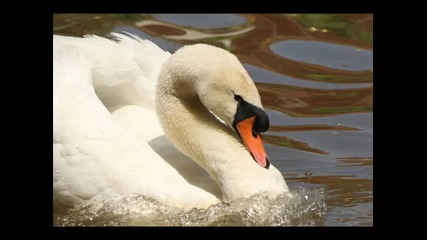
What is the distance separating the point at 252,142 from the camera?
5836 mm

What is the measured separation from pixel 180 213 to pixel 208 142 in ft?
1.57

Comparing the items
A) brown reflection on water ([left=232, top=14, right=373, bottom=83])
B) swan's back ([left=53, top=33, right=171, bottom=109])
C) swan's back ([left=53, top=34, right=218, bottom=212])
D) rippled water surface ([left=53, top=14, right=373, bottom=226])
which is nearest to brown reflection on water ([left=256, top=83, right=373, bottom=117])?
rippled water surface ([left=53, top=14, right=373, bottom=226])

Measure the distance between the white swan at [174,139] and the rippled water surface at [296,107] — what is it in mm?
88

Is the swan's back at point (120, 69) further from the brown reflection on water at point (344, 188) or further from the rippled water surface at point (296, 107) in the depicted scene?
the brown reflection on water at point (344, 188)

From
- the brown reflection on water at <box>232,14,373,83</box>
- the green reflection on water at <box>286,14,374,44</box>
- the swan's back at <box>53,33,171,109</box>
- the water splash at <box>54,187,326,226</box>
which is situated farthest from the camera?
the green reflection on water at <box>286,14,374,44</box>

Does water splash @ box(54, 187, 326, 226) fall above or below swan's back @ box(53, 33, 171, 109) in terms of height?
below

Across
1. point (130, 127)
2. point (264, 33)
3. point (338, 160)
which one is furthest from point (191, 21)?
point (130, 127)

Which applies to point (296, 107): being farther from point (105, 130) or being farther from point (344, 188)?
point (105, 130)

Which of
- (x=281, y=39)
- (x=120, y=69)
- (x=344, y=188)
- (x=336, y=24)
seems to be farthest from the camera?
(x=336, y=24)

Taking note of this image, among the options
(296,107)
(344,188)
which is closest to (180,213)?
(344,188)

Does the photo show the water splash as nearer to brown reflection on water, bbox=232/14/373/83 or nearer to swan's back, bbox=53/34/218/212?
swan's back, bbox=53/34/218/212

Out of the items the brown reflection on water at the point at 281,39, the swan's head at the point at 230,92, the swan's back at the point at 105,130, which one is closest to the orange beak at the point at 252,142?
the swan's head at the point at 230,92

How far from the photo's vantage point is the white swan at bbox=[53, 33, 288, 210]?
18.9ft
